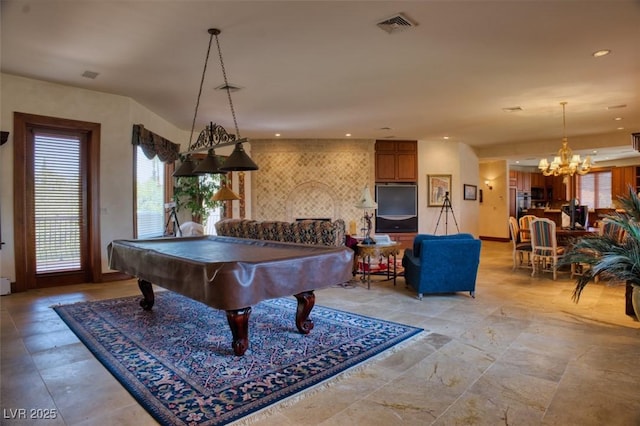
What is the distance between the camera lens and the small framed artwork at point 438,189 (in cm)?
979

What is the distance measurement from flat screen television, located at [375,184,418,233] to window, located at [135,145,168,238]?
503 cm

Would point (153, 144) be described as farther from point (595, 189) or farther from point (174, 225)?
point (595, 189)

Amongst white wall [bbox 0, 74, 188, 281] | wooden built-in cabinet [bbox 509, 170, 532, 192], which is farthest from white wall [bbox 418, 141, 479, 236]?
white wall [bbox 0, 74, 188, 281]

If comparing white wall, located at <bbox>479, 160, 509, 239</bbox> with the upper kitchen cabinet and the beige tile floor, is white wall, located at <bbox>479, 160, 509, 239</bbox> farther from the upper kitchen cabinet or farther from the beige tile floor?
the beige tile floor

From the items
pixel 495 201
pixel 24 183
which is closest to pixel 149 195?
pixel 24 183

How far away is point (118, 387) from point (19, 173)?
4.09m

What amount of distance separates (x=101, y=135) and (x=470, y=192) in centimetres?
895

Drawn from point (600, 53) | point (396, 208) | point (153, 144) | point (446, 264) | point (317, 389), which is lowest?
point (317, 389)

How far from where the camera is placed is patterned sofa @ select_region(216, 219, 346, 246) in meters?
4.81

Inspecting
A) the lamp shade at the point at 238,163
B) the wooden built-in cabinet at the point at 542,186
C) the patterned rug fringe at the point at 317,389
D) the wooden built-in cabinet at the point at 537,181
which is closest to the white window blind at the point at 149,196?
the lamp shade at the point at 238,163

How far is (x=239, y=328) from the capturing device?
2.84 metres

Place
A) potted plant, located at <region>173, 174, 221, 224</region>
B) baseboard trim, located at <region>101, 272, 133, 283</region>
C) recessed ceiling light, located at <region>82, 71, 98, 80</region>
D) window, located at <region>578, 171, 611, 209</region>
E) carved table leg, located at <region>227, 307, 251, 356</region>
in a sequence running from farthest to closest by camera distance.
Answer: window, located at <region>578, 171, 611, 209</region>, potted plant, located at <region>173, 174, 221, 224</region>, baseboard trim, located at <region>101, 272, 133, 283</region>, recessed ceiling light, located at <region>82, 71, 98, 80</region>, carved table leg, located at <region>227, 307, 251, 356</region>

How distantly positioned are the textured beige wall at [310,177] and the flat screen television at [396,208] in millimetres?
484

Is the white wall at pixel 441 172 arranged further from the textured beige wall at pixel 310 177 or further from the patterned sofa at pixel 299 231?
the patterned sofa at pixel 299 231
